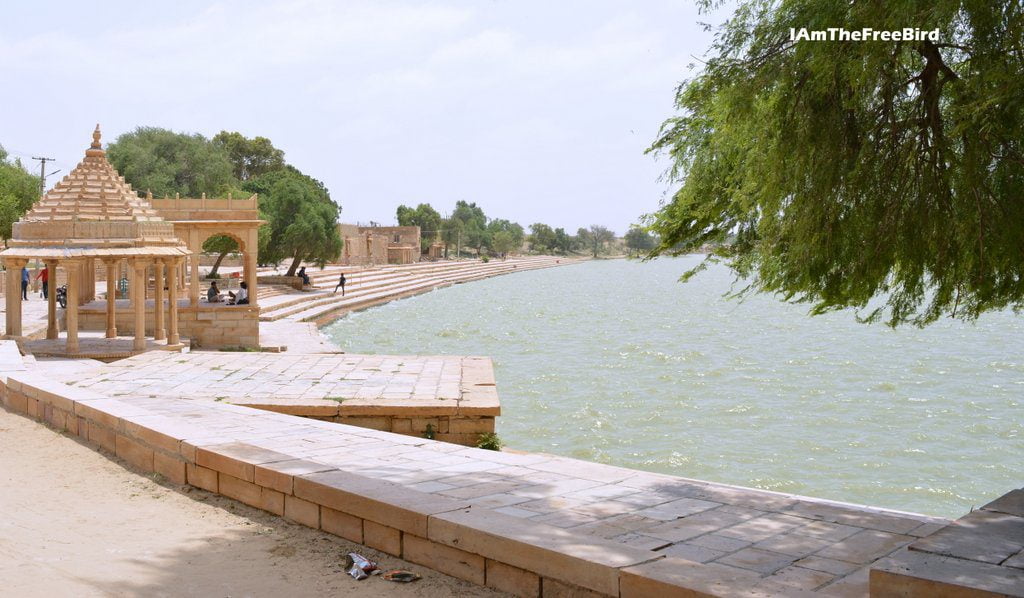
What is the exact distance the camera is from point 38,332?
65.5 feet

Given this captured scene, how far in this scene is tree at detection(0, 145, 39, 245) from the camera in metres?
34.6

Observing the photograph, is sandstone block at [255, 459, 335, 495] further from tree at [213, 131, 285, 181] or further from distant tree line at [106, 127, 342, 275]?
tree at [213, 131, 285, 181]

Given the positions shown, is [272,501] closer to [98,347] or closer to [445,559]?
[445,559]

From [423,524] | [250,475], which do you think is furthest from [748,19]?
[250,475]

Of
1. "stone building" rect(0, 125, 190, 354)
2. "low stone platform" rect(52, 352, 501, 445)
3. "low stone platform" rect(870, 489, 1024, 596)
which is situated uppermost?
"stone building" rect(0, 125, 190, 354)

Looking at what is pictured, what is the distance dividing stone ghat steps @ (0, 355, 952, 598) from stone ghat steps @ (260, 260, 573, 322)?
877 inches

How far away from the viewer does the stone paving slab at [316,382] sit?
10078 millimetres

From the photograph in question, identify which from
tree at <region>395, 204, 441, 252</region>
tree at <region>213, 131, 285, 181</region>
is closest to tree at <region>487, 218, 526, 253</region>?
tree at <region>395, 204, 441, 252</region>

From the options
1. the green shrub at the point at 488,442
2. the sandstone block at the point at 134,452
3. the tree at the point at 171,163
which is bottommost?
the green shrub at the point at 488,442

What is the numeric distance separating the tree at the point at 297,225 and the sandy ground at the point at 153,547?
3844 centimetres

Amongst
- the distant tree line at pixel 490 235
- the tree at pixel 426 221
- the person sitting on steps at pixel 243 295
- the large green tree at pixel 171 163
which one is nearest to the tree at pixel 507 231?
the distant tree line at pixel 490 235

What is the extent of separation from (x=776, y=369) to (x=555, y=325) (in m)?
14.7

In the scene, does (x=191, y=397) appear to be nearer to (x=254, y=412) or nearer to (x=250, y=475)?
(x=254, y=412)

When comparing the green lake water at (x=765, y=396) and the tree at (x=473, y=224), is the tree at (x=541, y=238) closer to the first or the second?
the tree at (x=473, y=224)
